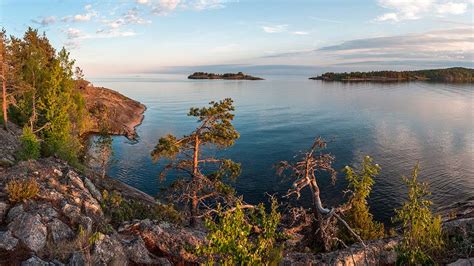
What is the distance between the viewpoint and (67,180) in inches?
778

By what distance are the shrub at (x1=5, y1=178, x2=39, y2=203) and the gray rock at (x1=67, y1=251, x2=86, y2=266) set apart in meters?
5.03

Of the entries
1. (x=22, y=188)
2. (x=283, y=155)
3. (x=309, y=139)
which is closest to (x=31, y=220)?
(x=22, y=188)

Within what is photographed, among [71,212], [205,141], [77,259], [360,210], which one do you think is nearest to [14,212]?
[71,212]

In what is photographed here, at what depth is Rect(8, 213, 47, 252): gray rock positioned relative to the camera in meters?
12.7

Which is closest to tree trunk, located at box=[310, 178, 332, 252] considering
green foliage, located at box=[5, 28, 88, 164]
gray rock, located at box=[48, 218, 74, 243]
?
gray rock, located at box=[48, 218, 74, 243]

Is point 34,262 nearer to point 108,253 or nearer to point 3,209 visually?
point 108,253

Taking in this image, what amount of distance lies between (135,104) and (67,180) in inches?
4417

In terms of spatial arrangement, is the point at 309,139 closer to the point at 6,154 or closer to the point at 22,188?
the point at 6,154

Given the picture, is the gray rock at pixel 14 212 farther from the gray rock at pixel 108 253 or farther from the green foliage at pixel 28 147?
the green foliage at pixel 28 147

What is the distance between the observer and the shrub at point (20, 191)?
14.9m

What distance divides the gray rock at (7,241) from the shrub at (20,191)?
2.64 meters

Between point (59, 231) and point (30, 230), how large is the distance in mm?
1180

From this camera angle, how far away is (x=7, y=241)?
1231 centimetres

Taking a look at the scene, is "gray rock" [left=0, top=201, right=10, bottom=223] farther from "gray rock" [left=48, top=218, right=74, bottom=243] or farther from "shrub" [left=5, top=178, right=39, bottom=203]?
"gray rock" [left=48, top=218, right=74, bottom=243]
